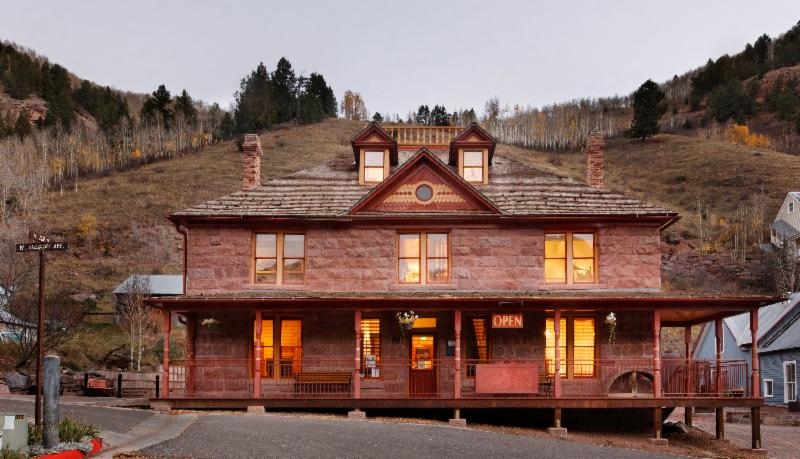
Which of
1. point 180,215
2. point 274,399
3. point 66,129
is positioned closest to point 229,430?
point 274,399

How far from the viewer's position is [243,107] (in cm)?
12662

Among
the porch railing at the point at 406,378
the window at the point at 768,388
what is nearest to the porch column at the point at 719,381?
the porch railing at the point at 406,378

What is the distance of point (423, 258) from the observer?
25672mm

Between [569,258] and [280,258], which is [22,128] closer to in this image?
[280,258]

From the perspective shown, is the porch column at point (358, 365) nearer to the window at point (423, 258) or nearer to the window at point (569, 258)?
the window at point (423, 258)

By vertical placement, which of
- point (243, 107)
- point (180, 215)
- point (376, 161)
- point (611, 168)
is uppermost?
point (243, 107)

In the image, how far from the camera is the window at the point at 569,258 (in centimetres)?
2564

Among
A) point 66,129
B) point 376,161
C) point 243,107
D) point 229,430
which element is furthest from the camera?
point 243,107

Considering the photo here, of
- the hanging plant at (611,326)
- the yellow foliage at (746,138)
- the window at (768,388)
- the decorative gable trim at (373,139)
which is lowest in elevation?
the window at (768,388)

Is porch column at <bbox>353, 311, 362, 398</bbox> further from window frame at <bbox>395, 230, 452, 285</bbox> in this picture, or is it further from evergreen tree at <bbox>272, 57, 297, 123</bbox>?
evergreen tree at <bbox>272, 57, 297, 123</bbox>

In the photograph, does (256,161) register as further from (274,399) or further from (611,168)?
(611,168)

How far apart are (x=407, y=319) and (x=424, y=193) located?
4305 mm

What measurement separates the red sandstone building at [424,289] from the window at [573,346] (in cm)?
4

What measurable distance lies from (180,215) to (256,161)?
439 cm
